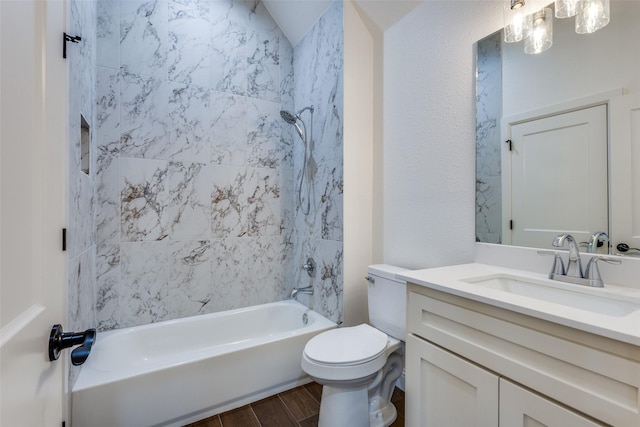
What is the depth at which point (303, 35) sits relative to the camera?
97.2 inches

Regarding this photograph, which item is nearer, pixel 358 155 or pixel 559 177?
pixel 559 177

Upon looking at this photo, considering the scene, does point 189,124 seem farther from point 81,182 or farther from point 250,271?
point 250,271

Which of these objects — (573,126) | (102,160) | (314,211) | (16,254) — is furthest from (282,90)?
(16,254)

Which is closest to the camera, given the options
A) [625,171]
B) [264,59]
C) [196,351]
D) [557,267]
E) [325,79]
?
[625,171]

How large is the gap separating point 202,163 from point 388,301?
1679mm

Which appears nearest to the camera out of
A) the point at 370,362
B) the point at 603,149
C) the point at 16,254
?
the point at 16,254

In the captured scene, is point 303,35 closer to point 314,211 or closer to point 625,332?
point 314,211

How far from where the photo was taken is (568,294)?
1.05 meters

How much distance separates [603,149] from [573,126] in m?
0.14

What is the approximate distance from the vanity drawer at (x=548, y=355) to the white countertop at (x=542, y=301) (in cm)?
3

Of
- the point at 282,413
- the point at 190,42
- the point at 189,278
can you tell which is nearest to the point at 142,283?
the point at 189,278

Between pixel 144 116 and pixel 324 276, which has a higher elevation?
pixel 144 116

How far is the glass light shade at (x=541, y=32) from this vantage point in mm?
1226

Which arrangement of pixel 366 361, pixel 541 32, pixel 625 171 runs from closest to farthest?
pixel 625 171, pixel 541 32, pixel 366 361
